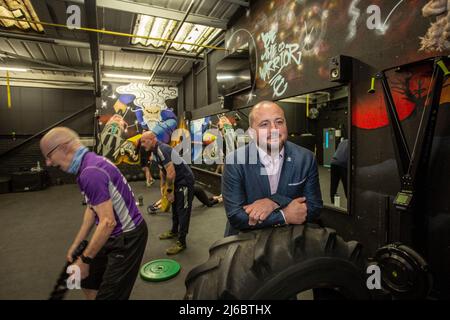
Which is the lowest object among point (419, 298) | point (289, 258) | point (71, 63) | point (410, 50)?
point (419, 298)

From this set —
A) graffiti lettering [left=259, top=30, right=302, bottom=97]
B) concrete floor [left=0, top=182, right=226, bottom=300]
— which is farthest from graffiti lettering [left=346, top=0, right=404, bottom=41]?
concrete floor [left=0, top=182, right=226, bottom=300]

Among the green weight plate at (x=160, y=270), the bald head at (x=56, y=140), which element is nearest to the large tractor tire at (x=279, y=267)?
the bald head at (x=56, y=140)

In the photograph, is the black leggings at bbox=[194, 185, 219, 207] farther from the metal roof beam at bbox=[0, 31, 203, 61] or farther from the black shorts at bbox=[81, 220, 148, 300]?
the metal roof beam at bbox=[0, 31, 203, 61]

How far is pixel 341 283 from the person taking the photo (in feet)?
3.10

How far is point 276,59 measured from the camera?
382cm

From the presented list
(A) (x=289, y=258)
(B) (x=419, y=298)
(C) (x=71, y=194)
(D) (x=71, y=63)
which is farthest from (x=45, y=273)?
(D) (x=71, y=63)

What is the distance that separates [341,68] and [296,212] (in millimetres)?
2009

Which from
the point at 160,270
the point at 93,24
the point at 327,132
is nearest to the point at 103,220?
the point at 160,270

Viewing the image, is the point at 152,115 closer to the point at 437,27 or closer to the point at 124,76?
the point at 124,76

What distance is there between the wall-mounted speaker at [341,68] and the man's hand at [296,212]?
1888 millimetres

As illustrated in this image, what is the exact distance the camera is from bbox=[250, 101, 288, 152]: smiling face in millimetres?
1430

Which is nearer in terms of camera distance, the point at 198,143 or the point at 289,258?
the point at 289,258

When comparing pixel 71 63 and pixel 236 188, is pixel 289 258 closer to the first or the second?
pixel 236 188

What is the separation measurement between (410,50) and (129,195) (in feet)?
9.05
